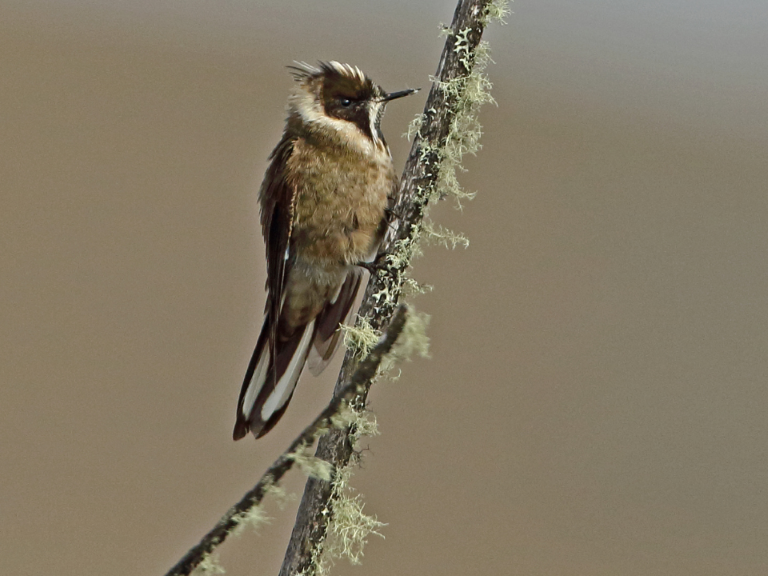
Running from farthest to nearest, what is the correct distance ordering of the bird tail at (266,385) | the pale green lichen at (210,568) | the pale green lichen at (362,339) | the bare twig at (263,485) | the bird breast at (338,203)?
1. the bird breast at (338,203)
2. the bird tail at (266,385)
3. the pale green lichen at (362,339)
4. the pale green lichen at (210,568)
5. the bare twig at (263,485)

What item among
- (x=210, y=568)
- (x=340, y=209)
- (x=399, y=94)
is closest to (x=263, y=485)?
(x=210, y=568)

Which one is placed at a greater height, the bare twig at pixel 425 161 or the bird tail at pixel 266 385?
the bare twig at pixel 425 161

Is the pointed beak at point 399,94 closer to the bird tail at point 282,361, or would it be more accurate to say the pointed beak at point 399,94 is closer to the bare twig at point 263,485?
the bird tail at point 282,361

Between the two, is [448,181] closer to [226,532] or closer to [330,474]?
[330,474]

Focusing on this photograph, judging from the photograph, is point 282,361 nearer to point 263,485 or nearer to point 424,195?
point 424,195

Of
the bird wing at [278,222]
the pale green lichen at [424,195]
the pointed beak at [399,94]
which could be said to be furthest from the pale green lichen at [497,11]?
the bird wing at [278,222]

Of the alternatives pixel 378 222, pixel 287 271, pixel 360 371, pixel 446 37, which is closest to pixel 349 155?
pixel 378 222

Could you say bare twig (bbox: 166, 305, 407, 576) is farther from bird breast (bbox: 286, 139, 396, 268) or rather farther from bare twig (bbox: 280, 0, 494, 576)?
bird breast (bbox: 286, 139, 396, 268)

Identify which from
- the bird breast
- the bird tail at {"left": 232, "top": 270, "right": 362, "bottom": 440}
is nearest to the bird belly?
the bird breast
